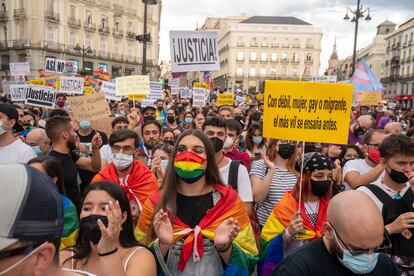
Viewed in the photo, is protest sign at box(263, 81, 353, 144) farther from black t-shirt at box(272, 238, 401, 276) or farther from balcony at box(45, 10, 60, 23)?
balcony at box(45, 10, 60, 23)

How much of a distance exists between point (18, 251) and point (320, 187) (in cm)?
241

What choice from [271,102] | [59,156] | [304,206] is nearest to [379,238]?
[304,206]

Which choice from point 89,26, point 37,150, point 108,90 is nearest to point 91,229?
point 37,150

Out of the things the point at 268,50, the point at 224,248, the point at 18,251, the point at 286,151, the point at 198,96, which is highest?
the point at 268,50

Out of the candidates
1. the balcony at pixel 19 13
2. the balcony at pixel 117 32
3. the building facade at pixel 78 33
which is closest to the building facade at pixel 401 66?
the building facade at pixel 78 33

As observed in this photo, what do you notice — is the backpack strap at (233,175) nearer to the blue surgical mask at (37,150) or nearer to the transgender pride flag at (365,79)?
the blue surgical mask at (37,150)

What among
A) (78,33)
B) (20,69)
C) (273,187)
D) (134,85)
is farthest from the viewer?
(78,33)

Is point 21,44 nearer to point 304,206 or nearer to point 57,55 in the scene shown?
point 57,55

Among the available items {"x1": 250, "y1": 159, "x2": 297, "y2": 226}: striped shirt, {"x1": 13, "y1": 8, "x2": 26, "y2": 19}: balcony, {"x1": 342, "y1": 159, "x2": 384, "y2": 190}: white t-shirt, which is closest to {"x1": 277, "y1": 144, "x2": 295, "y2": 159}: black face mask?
{"x1": 250, "y1": 159, "x2": 297, "y2": 226}: striped shirt

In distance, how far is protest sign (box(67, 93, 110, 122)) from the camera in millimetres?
6656

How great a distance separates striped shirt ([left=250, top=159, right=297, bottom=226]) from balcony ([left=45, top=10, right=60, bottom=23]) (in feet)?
159

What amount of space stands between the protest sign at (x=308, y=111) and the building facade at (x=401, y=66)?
59.9m

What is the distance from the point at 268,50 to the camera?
81688 mm

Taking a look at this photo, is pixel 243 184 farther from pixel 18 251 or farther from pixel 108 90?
pixel 108 90
